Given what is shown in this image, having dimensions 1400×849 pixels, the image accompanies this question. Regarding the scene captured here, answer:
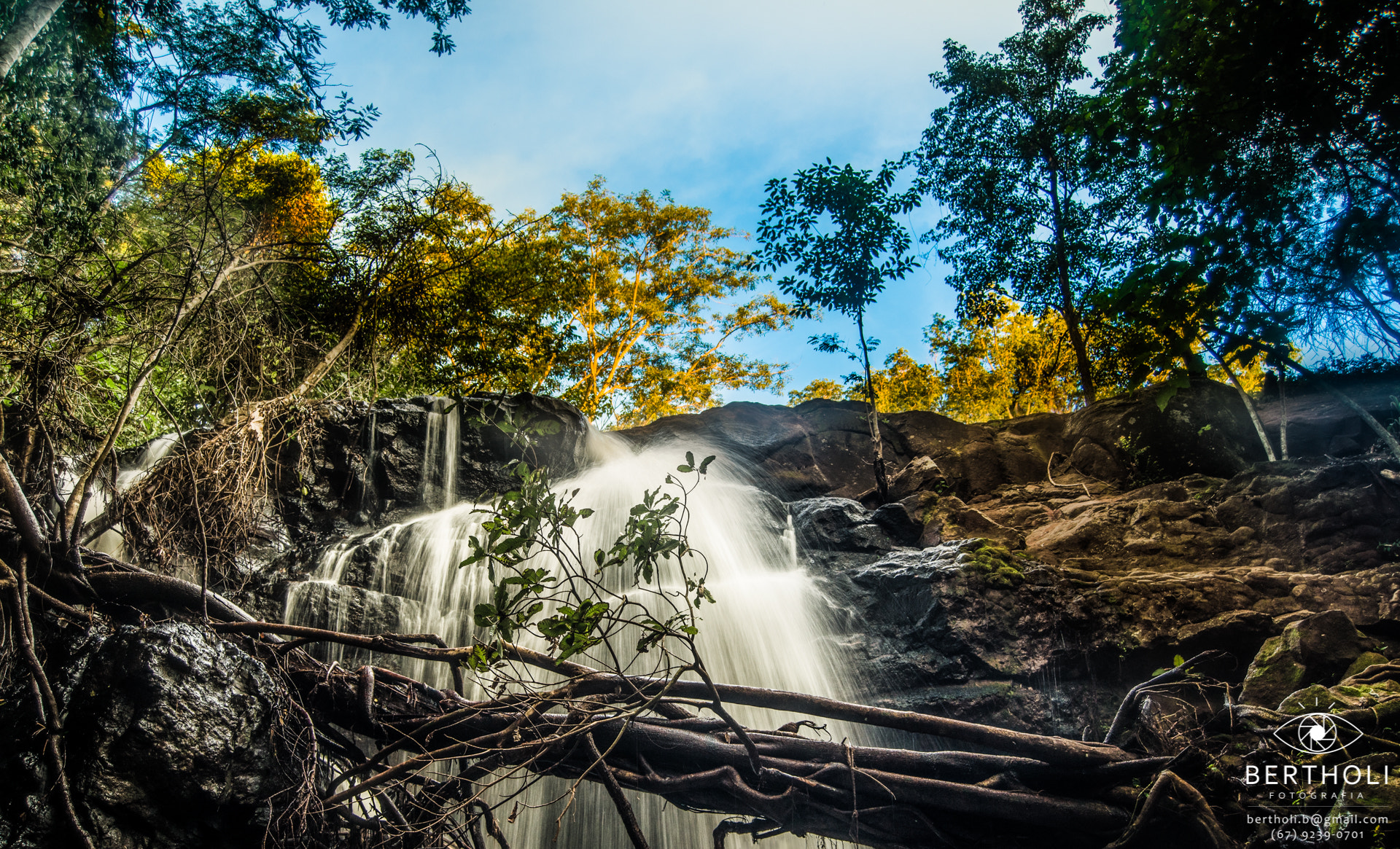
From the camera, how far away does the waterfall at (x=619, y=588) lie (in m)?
4.68

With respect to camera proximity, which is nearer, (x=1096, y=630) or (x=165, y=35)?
(x=1096, y=630)

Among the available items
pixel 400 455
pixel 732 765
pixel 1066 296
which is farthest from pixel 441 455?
pixel 1066 296

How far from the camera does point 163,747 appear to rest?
240cm

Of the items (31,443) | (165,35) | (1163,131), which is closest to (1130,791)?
(1163,131)

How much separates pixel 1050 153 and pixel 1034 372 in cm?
972

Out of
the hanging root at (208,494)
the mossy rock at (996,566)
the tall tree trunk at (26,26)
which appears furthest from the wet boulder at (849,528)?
the tall tree trunk at (26,26)

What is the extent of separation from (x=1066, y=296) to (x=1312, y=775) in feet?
42.0

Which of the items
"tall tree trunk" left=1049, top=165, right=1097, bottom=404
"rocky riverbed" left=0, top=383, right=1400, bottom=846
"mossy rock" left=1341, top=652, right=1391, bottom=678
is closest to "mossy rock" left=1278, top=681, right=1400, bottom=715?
"rocky riverbed" left=0, top=383, right=1400, bottom=846

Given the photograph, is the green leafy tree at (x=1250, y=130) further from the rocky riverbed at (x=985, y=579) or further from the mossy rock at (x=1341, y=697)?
the mossy rock at (x=1341, y=697)

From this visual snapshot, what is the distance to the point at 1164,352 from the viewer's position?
2883 millimetres

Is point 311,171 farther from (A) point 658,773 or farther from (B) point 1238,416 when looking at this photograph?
(B) point 1238,416

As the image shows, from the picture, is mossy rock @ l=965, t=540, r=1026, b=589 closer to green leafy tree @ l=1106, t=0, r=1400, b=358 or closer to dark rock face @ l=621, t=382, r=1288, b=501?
green leafy tree @ l=1106, t=0, r=1400, b=358

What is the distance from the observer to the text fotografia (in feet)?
8.42

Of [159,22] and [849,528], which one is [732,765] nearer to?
[849,528]
